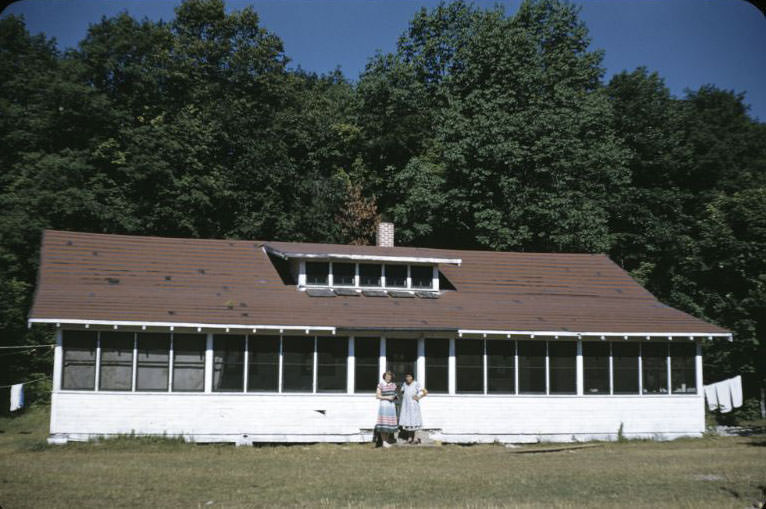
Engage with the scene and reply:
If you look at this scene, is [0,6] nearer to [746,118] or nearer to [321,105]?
[321,105]

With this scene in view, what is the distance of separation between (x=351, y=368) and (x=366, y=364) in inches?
19.7

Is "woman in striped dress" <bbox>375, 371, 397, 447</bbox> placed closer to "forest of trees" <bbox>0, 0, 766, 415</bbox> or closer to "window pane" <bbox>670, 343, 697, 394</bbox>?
"window pane" <bbox>670, 343, 697, 394</bbox>

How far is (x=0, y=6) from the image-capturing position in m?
8.81

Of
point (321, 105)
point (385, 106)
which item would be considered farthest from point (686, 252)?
point (321, 105)

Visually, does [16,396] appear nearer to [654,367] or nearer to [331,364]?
[331,364]

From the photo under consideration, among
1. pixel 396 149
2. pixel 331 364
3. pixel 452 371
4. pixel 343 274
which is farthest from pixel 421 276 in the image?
pixel 396 149

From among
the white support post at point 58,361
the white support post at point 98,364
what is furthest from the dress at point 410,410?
the white support post at point 58,361

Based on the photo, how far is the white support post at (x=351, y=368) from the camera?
942 inches

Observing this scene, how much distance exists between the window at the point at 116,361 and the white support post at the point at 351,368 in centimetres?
586

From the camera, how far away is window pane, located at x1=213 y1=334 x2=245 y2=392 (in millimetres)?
23141

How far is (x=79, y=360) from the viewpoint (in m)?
22.4

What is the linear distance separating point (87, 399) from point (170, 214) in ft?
60.5

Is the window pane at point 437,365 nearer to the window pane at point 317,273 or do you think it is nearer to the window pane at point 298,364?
the window pane at point 298,364

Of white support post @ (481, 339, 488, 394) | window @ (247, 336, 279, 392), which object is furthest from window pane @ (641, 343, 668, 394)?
window @ (247, 336, 279, 392)
